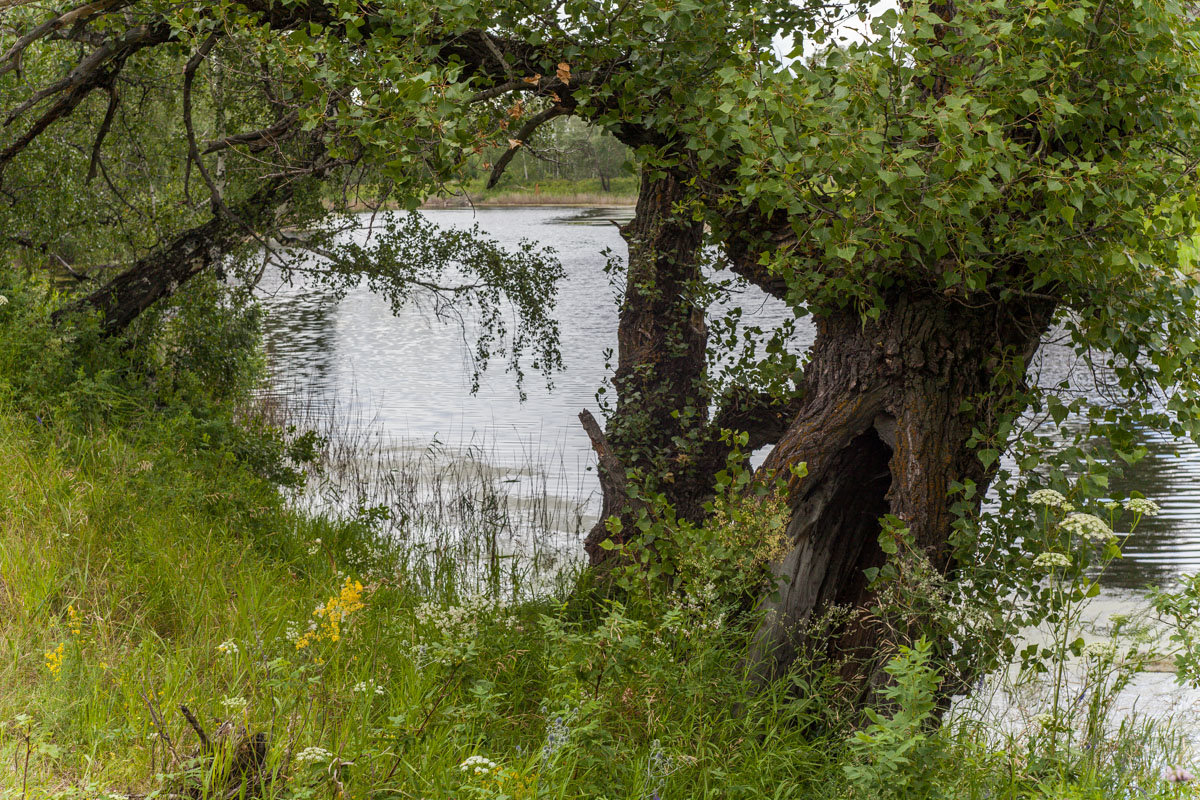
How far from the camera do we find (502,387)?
52.8 ft

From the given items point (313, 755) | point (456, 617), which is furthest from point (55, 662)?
point (456, 617)

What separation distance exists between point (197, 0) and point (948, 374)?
4618 millimetres

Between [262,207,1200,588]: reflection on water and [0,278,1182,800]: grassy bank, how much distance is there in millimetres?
3131

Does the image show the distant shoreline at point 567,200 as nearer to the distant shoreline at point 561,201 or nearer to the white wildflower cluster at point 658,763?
the distant shoreline at point 561,201

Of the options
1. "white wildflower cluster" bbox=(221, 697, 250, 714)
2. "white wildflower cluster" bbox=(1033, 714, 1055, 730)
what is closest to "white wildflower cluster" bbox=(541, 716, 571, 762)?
"white wildflower cluster" bbox=(221, 697, 250, 714)

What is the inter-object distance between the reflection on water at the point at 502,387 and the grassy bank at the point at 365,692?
10.3 feet

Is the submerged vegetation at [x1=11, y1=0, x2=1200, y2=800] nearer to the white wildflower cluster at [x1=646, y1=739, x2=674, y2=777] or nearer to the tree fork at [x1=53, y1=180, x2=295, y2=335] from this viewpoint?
the white wildflower cluster at [x1=646, y1=739, x2=674, y2=777]

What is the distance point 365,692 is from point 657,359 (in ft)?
13.4

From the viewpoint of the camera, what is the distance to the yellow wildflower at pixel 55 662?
10.1 feet

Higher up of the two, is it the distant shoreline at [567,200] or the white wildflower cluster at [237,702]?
the distant shoreline at [567,200]

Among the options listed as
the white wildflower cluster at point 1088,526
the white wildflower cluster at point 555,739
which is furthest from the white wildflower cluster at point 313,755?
the white wildflower cluster at point 1088,526

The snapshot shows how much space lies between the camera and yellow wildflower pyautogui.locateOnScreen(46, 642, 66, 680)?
3.07m

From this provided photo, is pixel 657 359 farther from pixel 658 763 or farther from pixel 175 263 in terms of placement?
pixel 175 263

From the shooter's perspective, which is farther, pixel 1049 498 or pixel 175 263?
pixel 175 263
